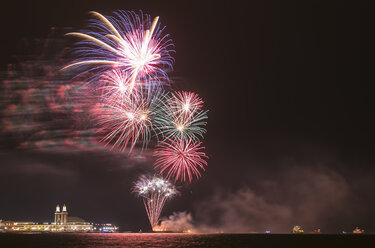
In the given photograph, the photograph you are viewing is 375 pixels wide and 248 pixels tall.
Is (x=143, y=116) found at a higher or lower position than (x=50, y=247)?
higher

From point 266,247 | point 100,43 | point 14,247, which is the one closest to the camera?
point 100,43

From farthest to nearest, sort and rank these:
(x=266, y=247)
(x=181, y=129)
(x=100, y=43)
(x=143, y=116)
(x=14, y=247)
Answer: (x=266, y=247), (x=14, y=247), (x=181, y=129), (x=143, y=116), (x=100, y=43)

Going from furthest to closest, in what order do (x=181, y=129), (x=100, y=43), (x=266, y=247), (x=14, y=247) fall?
(x=266, y=247), (x=14, y=247), (x=181, y=129), (x=100, y=43)

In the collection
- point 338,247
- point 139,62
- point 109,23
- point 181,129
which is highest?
point 109,23

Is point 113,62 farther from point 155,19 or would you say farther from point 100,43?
point 155,19

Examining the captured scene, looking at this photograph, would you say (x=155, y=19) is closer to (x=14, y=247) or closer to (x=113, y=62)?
(x=113, y=62)

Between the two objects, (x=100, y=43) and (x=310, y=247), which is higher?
(x=100, y=43)

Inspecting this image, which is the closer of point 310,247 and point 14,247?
point 14,247

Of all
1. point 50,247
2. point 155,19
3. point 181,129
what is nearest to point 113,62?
point 155,19

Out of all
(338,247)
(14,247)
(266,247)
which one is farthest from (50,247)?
(338,247)
